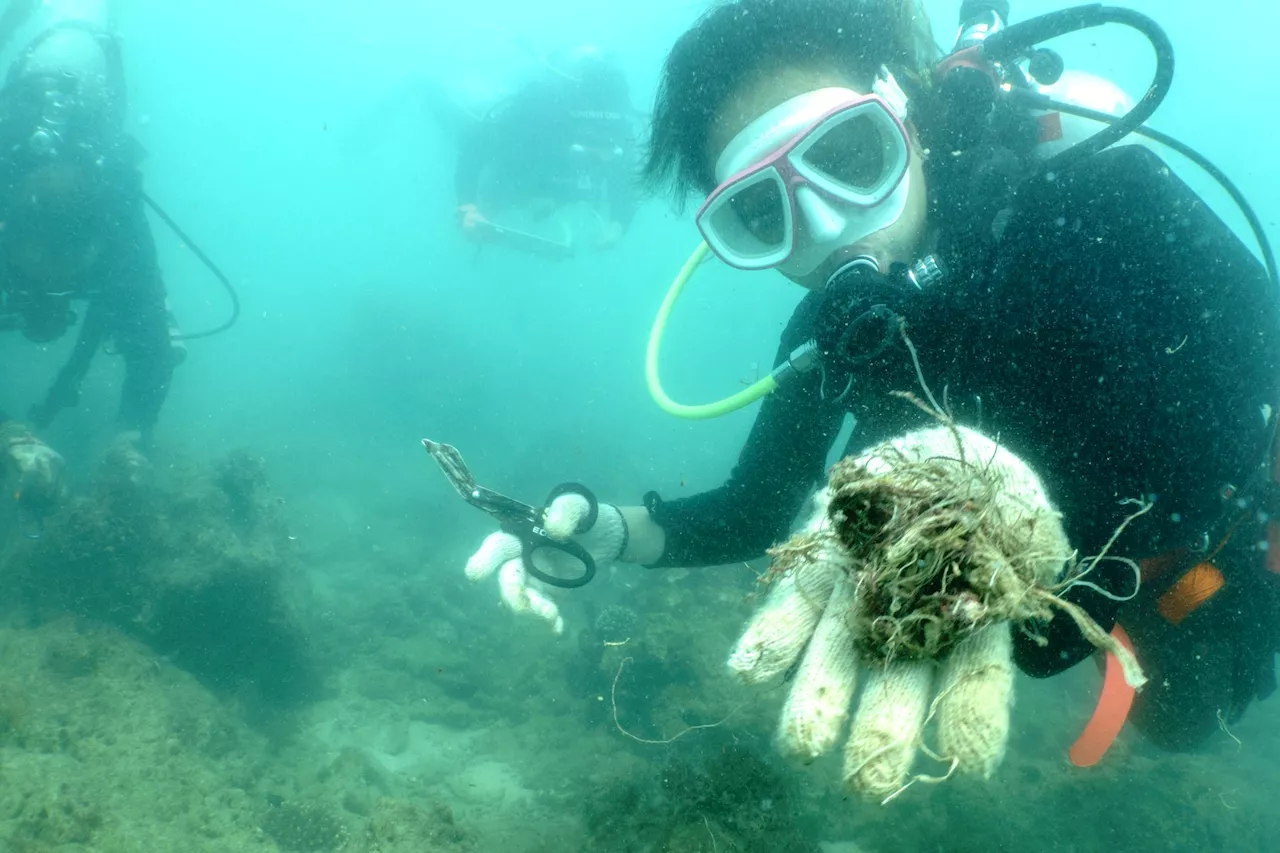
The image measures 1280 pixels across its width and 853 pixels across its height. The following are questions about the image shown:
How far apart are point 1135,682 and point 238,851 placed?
21.2 ft

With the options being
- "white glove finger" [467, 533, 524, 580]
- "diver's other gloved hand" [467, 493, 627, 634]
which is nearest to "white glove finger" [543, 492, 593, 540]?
"diver's other gloved hand" [467, 493, 627, 634]

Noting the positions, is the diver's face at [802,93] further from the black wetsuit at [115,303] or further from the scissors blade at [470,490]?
the black wetsuit at [115,303]

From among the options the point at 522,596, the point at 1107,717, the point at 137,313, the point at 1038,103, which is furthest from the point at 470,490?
the point at 137,313

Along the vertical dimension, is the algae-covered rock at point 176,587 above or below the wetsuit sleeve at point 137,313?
below

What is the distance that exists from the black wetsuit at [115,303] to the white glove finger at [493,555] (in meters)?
9.94

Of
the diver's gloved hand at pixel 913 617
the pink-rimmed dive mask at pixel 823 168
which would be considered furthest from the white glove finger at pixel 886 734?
the pink-rimmed dive mask at pixel 823 168

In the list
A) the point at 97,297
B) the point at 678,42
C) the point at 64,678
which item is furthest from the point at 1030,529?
the point at 97,297

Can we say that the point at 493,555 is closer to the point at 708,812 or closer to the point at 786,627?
the point at 786,627

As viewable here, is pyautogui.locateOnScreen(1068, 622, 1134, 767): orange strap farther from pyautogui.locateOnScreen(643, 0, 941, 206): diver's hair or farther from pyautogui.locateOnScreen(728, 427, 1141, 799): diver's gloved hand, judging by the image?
pyautogui.locateOnScreen(643, 0, 941, 206): diver's hair

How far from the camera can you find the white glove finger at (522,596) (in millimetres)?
2695

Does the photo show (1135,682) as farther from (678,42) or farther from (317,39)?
(317,39)

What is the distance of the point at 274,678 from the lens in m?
8.22

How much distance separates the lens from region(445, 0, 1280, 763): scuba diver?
177cm

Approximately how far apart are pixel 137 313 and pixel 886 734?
41.7 ft
